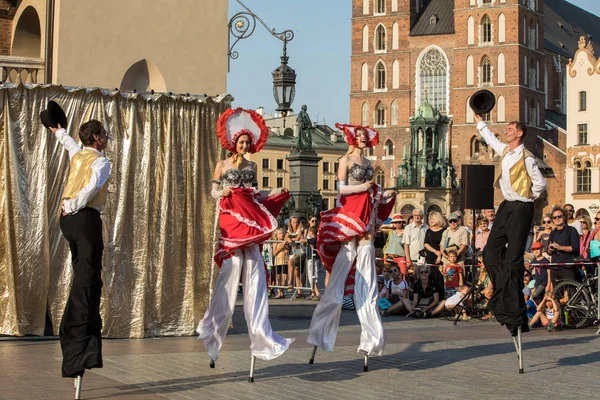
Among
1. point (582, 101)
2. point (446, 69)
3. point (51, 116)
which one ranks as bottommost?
point (51, 116)

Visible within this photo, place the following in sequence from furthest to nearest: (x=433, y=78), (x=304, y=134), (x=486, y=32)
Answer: (x=433, y=78), (x=486, y=32), (x=304, y=134)

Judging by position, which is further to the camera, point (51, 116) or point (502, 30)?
point (502, 30)

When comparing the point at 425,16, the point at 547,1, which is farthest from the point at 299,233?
the point at 547,1

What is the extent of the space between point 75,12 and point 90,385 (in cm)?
692

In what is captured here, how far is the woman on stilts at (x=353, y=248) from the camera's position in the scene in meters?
9.12

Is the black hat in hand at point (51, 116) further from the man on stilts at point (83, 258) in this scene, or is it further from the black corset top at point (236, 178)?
the black corset top at point (236, 178)

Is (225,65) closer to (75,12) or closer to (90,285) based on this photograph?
(75,12)

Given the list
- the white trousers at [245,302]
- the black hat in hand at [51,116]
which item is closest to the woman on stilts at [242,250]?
the white trousers at [245,302]

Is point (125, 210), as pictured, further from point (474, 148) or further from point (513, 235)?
point (474, 148)

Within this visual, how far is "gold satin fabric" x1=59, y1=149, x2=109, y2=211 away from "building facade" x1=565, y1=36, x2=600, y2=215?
6865 cm

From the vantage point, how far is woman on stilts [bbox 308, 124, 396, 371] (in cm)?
912

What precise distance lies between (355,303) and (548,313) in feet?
17.1

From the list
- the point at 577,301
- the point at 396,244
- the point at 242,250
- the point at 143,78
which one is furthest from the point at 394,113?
the point at 242,250

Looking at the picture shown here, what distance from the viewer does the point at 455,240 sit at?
16578mm
